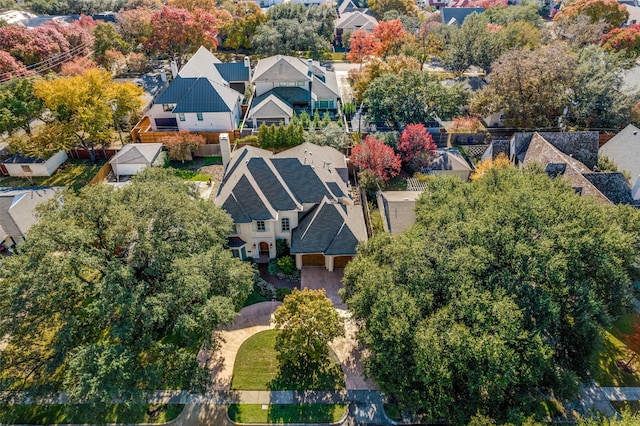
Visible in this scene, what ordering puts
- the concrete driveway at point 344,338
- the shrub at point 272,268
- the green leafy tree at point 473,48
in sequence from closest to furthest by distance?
the concrete driveway at point 344,338, the shrub at point 272,268, the green leafy tree at point 473,48

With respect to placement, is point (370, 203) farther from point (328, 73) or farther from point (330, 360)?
point (328, 73)

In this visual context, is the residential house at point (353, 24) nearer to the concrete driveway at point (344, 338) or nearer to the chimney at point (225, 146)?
the chimney at point (225, 146)

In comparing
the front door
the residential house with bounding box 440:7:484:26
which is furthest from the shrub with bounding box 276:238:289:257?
the residential house with bounding box 440:7:484:26

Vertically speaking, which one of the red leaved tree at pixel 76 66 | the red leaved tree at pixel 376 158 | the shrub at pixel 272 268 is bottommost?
the shrub at pixel 272 268

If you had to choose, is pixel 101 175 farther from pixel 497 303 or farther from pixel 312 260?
pixel 497 303

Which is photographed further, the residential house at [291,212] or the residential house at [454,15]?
the residential house at [454,15]

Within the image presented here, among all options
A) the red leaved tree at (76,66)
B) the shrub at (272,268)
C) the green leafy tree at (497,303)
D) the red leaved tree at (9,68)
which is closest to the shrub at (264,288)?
the shrub at (272,268)

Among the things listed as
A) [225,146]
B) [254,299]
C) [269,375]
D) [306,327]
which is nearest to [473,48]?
[225,146]

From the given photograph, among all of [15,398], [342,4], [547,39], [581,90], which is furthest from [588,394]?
[342,4]
